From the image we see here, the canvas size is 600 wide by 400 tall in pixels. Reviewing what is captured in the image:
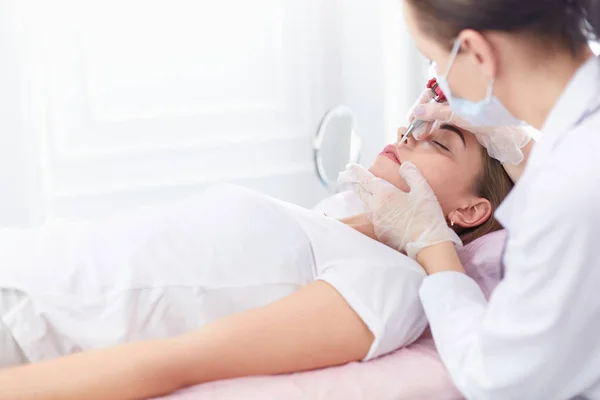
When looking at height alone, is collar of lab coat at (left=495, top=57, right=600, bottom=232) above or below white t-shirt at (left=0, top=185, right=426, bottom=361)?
above

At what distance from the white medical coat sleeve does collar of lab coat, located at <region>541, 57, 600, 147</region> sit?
6 centimetres

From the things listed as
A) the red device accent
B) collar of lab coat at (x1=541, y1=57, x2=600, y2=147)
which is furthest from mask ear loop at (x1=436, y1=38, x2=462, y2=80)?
the red device accent

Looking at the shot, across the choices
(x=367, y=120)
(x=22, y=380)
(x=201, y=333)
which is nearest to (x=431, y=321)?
(x=201, y=333)

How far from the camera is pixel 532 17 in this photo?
942 millimetres

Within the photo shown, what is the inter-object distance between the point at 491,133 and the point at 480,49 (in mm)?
558

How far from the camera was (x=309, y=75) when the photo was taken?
8.84ft

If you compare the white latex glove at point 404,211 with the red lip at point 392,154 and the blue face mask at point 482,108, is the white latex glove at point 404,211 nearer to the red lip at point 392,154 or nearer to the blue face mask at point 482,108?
the red lip at point 392,154

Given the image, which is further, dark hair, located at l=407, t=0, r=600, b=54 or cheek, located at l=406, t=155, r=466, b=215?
cheek, located at l=406, t=155, r=466, b=215

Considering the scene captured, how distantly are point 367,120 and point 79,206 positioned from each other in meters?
1.04

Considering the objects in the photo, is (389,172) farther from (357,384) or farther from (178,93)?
(178,93)

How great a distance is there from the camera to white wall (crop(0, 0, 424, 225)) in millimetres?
2303

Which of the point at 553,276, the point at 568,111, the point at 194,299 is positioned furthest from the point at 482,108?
the point at 194,299

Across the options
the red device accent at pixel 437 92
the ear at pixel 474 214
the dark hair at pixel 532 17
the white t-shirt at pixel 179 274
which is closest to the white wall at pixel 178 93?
the red device accent at pixel 437 92

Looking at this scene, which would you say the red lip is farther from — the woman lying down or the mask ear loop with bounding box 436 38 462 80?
the mask ear loop with bounding box 436 38 462 80
